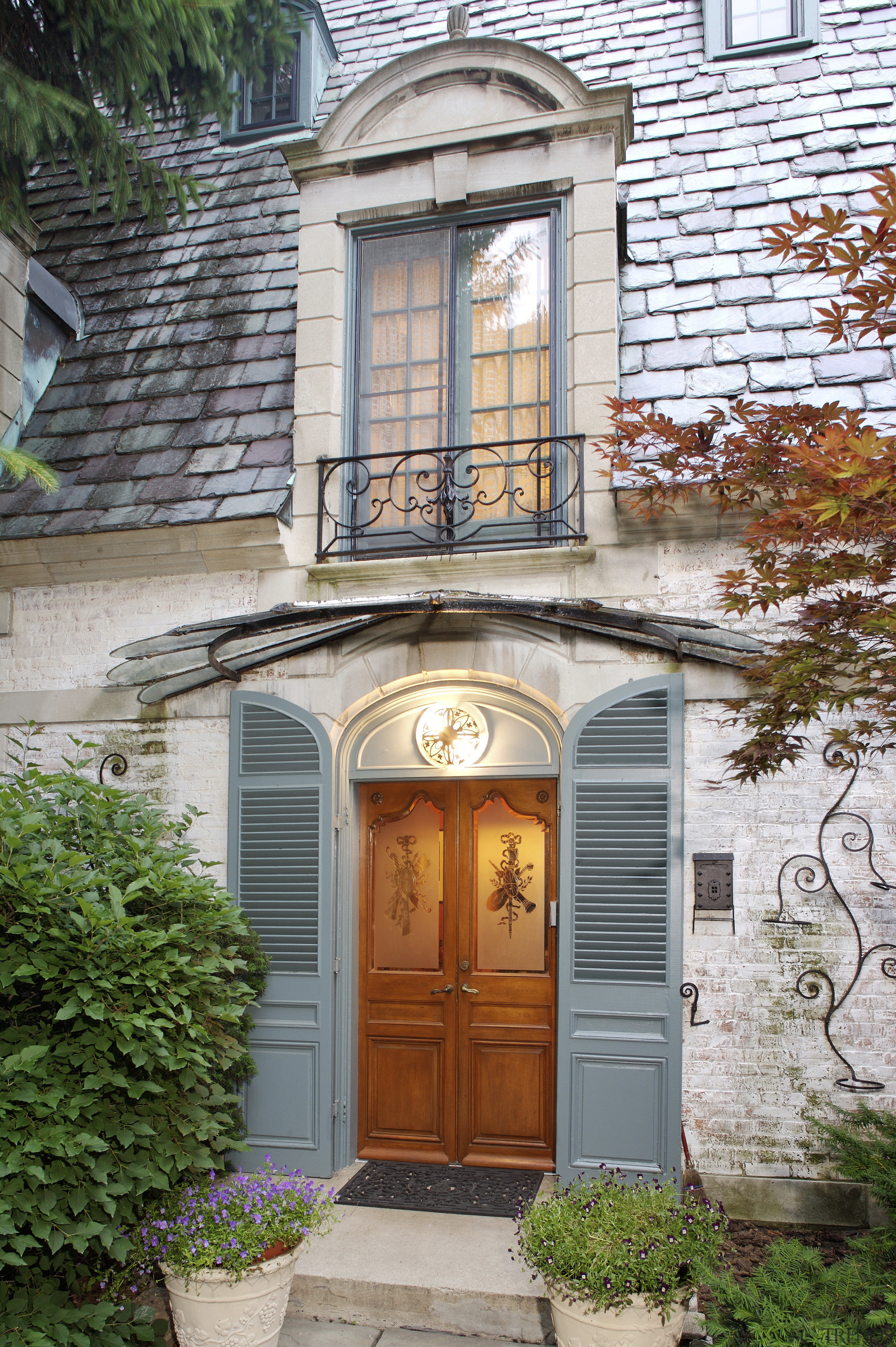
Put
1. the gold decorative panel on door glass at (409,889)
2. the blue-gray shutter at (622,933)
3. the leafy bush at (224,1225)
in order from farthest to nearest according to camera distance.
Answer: the gold decorative panel on door glass at (409,889), the blue-gray shutter at (622,933), the leafy bush at (224,1225)

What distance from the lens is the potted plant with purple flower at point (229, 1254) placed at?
414cm

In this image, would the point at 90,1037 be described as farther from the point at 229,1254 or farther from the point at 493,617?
the point at 493,617

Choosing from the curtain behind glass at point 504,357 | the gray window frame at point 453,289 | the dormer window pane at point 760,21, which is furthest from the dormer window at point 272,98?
the dormer window pane at point 760,21

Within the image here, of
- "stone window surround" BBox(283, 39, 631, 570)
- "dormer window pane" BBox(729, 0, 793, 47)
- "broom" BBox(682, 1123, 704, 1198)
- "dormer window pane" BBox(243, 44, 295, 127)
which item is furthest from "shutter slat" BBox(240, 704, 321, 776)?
"dormer window pane" BBox(729, 0, 793, 47)

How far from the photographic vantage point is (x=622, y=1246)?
156 inches

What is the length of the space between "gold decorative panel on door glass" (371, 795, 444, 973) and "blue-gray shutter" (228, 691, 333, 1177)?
0.51 meters

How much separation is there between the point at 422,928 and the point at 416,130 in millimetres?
5091

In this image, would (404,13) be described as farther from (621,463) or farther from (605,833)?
(605,833)

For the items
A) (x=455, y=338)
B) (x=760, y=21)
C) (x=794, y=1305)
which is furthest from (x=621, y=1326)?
(x=760, y=21)

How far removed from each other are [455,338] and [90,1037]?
4.52 metres

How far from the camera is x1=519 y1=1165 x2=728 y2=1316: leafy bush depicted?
3.91 m

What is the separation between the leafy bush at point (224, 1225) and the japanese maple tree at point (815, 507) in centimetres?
275

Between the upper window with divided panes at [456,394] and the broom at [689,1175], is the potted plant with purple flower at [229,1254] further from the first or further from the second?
the upper window with divided panes at [456,394]

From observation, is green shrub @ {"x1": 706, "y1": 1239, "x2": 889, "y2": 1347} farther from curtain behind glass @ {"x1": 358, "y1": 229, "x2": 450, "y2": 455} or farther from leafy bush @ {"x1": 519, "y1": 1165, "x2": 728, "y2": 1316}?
curtain behind glass @ {"x1": 358, "y1": 229, "x2": 450, "y2": 455}
